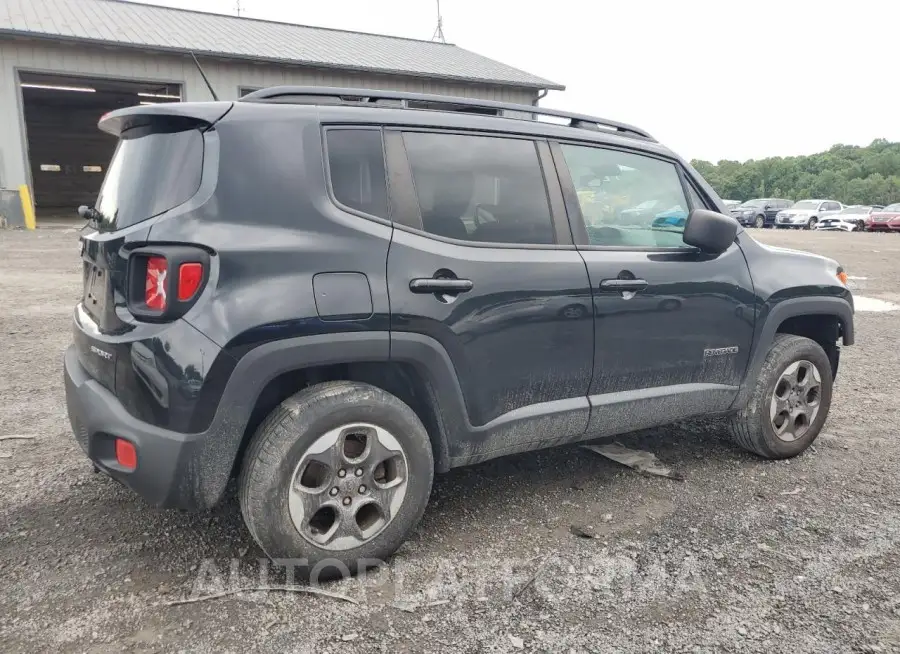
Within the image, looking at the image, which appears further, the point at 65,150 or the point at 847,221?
the point at 847,221

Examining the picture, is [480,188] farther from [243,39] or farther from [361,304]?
[243,39]

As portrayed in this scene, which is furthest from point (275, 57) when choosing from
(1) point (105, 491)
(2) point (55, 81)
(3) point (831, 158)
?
(3) point (831, 158)

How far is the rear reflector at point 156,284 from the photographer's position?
220 centimetres

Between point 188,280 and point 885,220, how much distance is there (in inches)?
1404

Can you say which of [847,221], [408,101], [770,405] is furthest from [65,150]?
[847,221]

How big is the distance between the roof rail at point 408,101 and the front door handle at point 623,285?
806 millimetres

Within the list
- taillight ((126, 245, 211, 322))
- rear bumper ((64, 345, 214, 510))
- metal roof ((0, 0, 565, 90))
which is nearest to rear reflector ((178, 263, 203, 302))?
taillight ((126, 245, 211, 322))

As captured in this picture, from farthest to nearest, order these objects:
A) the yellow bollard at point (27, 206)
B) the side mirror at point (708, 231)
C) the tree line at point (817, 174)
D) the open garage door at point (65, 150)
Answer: the tree line at point (817, 174)
the open garage door at point (65, 150)
the yellow bollard at point (27, 206)
the side mirror at point (708, 231)

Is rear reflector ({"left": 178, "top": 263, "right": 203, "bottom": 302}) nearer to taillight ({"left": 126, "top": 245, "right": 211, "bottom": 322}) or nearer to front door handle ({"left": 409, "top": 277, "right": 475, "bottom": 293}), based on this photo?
taillight ({"left": 126, "top": 245, "right": 211, "bottom": 322})

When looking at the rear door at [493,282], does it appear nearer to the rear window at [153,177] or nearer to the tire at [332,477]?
the tire at [332,477]

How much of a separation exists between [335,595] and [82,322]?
1.46 meters

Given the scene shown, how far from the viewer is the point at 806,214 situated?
32688mm

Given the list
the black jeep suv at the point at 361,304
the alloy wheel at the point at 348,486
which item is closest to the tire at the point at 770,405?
the black jeep suv at the point at 361,304

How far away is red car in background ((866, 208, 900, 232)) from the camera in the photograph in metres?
30.5
